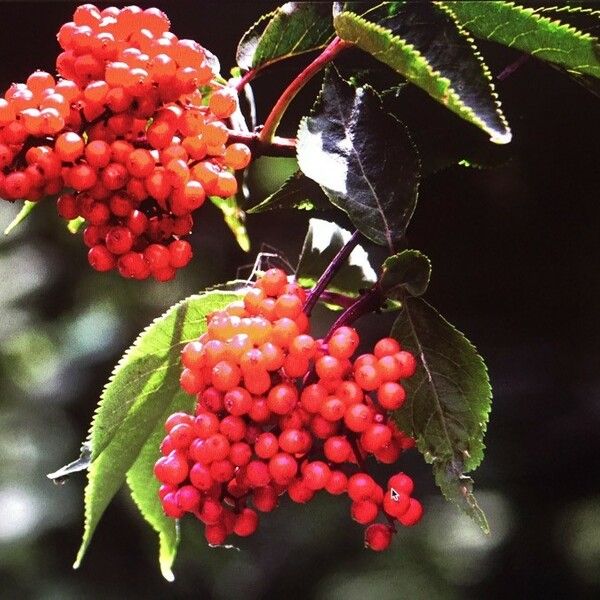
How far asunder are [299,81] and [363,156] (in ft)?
0.37

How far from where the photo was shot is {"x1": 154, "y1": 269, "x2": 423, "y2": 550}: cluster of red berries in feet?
2.38

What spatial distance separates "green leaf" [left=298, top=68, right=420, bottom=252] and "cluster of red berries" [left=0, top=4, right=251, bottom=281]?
9cm

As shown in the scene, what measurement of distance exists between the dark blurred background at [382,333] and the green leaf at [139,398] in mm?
299

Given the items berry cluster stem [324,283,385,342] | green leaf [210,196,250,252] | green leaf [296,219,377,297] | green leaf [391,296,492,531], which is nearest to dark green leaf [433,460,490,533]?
green leaf [391,296,492,531]

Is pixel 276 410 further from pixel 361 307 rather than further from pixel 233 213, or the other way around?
pixel 233 213

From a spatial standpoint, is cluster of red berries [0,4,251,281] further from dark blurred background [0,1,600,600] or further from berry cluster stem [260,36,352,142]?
dark blurred background [0,1,600,600]

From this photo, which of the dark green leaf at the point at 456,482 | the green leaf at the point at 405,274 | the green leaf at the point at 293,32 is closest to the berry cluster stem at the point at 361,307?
the green leaf at the point at 405,274

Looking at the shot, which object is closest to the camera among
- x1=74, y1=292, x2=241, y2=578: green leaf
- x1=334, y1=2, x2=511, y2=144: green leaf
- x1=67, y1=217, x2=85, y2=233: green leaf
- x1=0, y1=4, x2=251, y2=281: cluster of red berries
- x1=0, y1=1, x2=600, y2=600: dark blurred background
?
x1=334, y1=2, x2=511, y2=144: green leaf

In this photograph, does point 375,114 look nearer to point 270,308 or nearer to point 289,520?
point 270,308

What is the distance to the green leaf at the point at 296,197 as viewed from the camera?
848mm

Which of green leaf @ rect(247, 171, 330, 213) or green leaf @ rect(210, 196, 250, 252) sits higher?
green leaf @ rect(247, 171, 330, 213)

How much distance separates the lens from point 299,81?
81cm

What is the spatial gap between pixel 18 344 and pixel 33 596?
54 centimetres

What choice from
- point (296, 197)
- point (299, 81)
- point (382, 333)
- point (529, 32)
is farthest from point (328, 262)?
point (382, 333)
